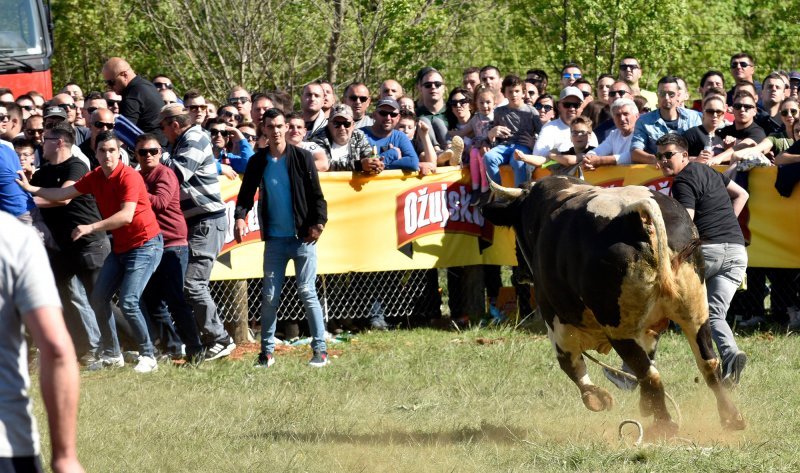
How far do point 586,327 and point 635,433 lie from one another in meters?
0.68

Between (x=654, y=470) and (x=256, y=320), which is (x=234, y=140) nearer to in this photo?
(x=256, y=320)

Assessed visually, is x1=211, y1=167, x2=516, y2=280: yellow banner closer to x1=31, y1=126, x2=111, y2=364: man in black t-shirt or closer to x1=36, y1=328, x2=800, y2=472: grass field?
x1=36, y1=328, x2=800, y2=472: grass field

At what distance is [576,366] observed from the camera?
7.29m

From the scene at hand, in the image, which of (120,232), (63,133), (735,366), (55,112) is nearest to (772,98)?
(735,366)

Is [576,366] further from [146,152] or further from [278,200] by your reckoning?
[146,152]

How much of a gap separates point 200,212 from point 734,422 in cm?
530

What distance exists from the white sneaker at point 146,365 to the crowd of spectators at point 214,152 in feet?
0.09

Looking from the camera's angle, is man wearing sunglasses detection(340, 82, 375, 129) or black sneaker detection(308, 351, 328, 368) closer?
black sneaker detection(308, 351, 328, 368)

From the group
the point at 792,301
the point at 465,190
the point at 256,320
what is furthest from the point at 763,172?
the point at 256,320

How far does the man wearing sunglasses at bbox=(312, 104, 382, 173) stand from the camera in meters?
11.8

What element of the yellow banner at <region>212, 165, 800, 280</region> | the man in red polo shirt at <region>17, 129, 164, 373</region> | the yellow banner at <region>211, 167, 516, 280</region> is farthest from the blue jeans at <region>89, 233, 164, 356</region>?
the yellow banner at <region>211, 167, 516, 280</region>

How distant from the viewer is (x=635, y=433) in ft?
23.0

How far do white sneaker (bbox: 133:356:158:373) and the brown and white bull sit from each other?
→ 394 cm

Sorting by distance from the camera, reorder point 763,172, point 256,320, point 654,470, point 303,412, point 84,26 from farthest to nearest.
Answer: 1. point 84,26
2. point 256,320
3. point 763,172
4. point 303,412
5. point 654,470
